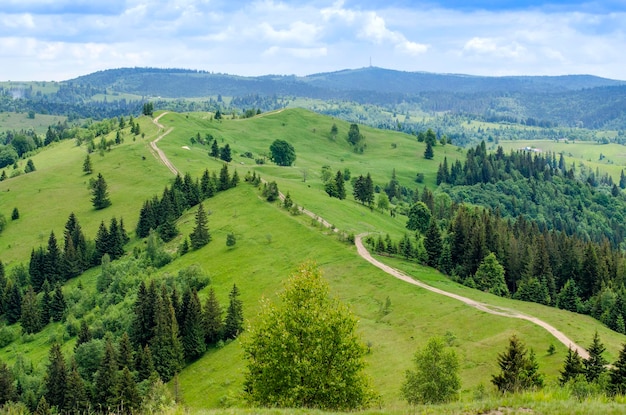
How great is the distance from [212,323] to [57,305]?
2146 inches

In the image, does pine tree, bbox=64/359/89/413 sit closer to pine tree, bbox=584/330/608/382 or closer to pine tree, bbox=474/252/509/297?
pine tree, bbox=584/330/608/382

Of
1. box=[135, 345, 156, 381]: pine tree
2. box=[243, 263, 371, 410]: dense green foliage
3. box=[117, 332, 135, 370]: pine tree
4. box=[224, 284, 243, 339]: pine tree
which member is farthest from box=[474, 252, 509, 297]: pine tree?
box=[243, 263, 371, 410]: dense green foliage

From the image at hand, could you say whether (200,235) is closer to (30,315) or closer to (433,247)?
(30,315)

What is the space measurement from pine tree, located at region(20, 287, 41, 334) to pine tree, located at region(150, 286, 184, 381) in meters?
47.1

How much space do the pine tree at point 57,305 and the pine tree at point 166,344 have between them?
46379 millimetres

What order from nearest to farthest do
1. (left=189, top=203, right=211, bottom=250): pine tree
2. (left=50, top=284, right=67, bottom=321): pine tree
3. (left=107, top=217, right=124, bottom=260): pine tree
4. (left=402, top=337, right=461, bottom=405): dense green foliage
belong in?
1. (left=402, top=337, right=461, bottom=405): dense green foliage
2. (left=50, top=284, right=67, bottom=321): pine tree
3. (left=189, top=203, right=211, bottom=250): pine tree
4. (left=107, top=217, right=124, bottom=260): pine tree

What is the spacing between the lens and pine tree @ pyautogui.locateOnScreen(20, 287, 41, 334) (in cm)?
12331

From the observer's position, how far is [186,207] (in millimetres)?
165875

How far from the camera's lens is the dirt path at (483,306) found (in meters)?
66.7

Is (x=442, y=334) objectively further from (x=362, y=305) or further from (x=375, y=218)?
(x=375, y=218)

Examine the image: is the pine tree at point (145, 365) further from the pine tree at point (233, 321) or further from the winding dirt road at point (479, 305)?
the winding dirt road at point (479, 305)

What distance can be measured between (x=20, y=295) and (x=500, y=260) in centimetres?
11021

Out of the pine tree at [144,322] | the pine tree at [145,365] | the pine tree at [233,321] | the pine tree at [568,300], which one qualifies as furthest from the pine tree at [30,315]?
the pine tree at [568,300]

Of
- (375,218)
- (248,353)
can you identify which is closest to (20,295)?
(375,218)
